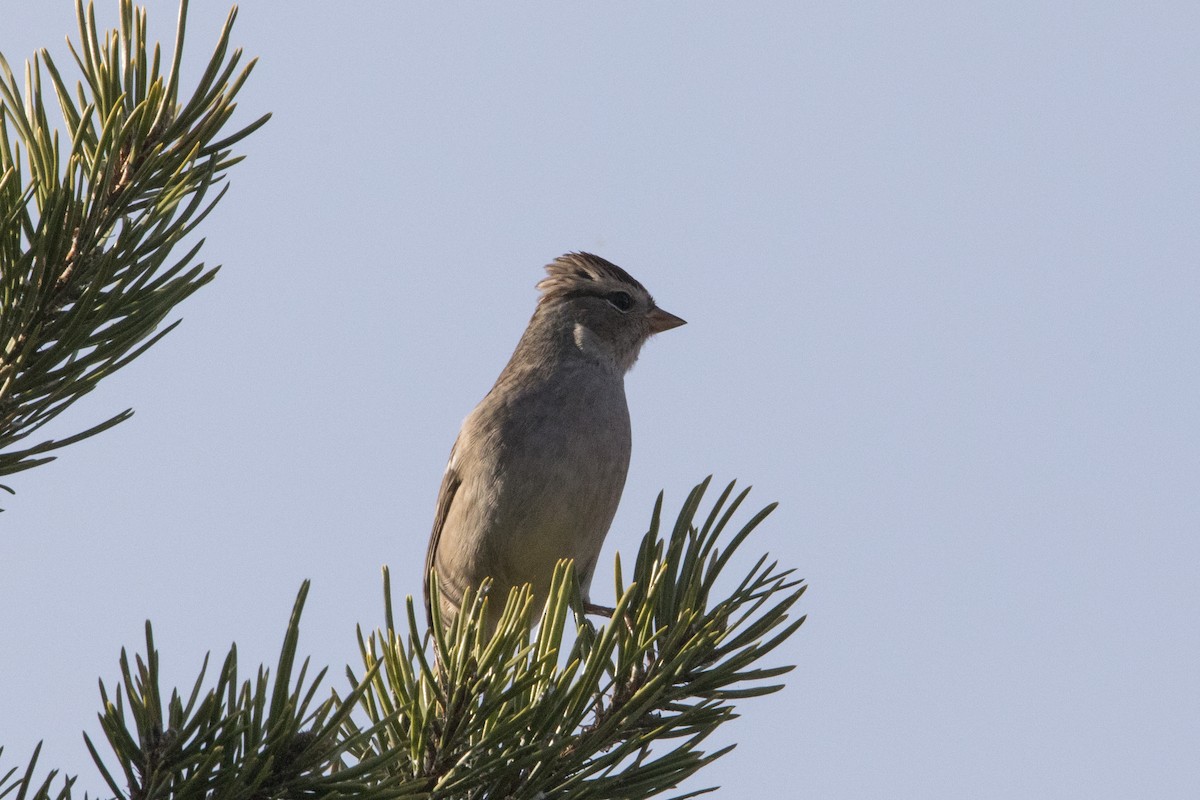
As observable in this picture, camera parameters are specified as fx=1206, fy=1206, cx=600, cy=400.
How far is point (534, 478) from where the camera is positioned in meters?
5.55

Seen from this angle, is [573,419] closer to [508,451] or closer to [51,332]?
[508,451]

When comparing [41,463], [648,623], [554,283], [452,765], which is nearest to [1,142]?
[41,463]

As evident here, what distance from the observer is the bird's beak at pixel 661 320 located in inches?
287

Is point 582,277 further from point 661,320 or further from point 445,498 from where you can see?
point 445,498

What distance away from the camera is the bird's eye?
7234mm

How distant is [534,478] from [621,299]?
79.6 inches

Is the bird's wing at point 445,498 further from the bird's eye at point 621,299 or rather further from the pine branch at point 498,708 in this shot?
the pine branch at point 498,708

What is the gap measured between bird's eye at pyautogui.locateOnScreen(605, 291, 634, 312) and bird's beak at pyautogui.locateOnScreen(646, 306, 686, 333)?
13cm

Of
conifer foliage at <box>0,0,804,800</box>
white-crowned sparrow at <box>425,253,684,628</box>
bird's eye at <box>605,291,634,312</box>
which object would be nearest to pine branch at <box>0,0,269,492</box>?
conifer foliage at <box>0,0,804,800</box>

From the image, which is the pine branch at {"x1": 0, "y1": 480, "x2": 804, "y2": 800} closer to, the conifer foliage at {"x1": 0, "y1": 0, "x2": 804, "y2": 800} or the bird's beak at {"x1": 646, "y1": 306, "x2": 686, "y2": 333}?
the conifer foliage at {"x1": 0, "y1": 0, "x2": 804, "y2": 800}

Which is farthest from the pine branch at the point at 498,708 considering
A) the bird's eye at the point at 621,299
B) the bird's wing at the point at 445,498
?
the bird's eye at the point at 621,299

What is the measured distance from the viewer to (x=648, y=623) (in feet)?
7.91

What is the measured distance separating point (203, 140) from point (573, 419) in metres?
3.84

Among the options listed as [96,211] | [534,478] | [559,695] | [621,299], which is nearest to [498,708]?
[559,695]
